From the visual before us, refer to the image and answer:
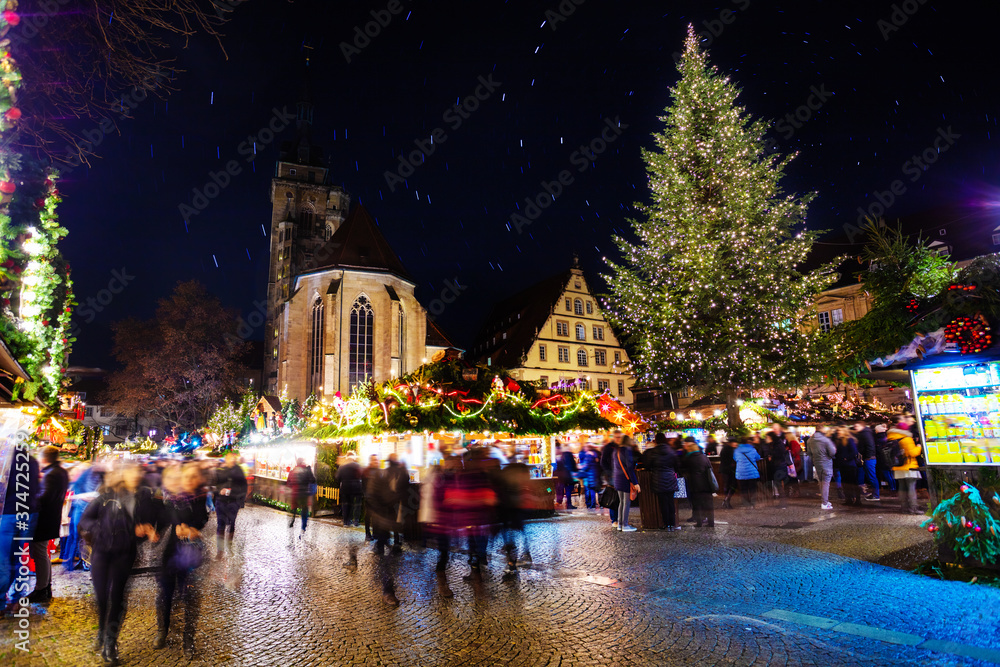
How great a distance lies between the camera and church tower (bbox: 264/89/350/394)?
51.4 m

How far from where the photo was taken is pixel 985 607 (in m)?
5.40

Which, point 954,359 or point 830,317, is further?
point 830,317

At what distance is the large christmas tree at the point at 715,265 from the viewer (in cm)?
2058

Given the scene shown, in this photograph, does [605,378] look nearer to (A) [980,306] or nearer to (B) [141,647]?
(A) [980,306]

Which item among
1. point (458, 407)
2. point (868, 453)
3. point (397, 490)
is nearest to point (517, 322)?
point (458, 407)

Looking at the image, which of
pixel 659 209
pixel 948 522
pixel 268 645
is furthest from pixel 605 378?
pixel 268 645

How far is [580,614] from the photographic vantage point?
5762 mm

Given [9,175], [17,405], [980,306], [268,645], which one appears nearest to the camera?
[268,645]

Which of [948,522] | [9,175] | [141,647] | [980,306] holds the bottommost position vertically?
[141,647]

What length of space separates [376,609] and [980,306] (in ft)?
25.5

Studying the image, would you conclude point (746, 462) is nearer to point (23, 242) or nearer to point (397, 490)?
point (397, 490)

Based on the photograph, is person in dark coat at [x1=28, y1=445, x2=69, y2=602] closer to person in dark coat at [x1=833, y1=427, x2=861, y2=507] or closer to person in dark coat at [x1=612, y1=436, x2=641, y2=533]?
person in dark coat at [x1=612, y1=436, x2=641, y2=533]

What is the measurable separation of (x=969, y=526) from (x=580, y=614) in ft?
15.1

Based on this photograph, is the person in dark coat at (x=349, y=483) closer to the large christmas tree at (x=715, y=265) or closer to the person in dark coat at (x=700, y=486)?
the person in dark coat at (x=700, y=486)
